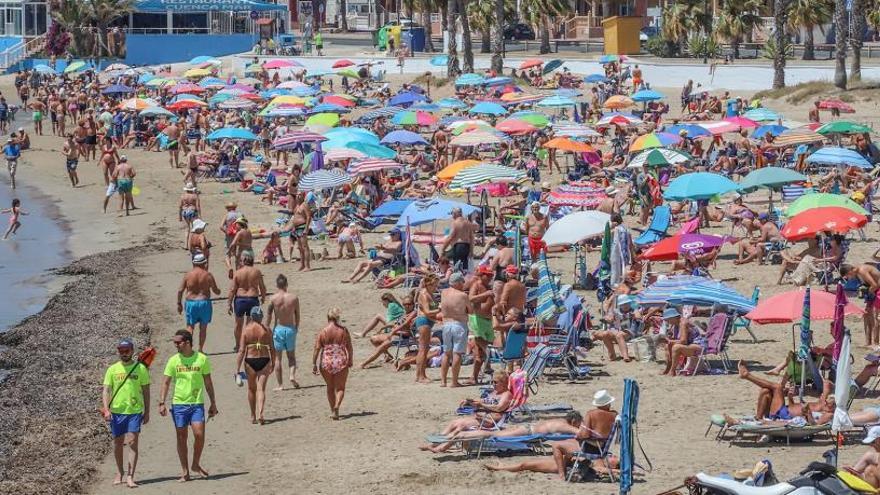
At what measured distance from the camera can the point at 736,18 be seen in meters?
46.5

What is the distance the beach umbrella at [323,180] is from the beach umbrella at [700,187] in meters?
5.49

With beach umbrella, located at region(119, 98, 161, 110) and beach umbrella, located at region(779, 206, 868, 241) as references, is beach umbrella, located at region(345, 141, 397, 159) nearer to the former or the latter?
beach umbrella, located at region(779, 206, 868, 241)

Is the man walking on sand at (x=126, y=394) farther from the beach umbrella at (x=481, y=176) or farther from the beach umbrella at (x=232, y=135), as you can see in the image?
the beach umbrella at (x=232, y=135)

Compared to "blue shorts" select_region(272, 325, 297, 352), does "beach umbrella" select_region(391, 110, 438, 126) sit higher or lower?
higher

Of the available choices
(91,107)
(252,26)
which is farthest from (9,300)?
(252,26)

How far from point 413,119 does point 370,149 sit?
656 centimetres

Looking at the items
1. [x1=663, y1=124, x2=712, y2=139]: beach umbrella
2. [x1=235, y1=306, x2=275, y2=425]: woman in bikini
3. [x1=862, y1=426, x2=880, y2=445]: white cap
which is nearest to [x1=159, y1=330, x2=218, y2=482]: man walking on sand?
[x1=235, y1=306, x2=275, y2=425]: woman in bikini

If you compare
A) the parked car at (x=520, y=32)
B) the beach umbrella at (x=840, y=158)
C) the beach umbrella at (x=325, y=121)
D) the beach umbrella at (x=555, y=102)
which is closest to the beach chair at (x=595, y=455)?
the beach umbrella at (x=840, y=158)

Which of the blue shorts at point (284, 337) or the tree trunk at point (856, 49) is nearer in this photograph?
the blue shorts at point (284, 337)

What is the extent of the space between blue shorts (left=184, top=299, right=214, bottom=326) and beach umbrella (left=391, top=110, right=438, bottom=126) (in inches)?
674

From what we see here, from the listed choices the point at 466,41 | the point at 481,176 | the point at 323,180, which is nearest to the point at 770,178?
the point at 481,176

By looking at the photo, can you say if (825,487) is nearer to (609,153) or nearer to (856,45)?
(609,153)

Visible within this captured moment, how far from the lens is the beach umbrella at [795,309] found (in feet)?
42.7

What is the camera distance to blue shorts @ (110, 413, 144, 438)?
11.3 meters
